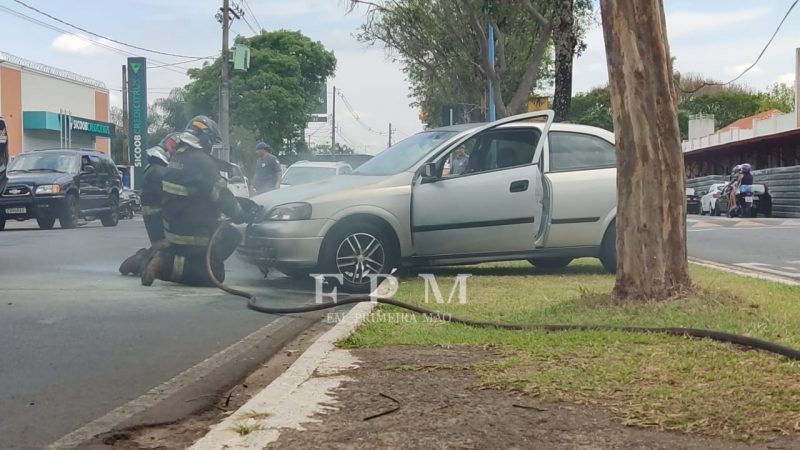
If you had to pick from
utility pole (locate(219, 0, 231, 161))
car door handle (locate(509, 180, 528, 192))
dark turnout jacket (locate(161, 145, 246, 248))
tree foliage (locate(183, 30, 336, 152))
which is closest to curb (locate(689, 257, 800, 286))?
car door handle (locate(509, 180, 528, 192))

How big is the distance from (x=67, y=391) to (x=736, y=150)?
145 ft

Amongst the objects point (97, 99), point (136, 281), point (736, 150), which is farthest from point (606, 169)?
point (97, 99)

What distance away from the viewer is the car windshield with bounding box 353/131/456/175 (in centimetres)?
928

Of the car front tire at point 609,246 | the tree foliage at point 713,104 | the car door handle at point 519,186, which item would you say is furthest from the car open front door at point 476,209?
the tree foliage at point 713,104

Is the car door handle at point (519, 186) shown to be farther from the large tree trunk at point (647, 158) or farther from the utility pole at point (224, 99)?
the utility pole at point (224, 99)

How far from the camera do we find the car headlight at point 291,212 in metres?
8.49

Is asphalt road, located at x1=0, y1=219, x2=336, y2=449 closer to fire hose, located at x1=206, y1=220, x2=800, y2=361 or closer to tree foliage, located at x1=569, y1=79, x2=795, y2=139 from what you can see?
fire hose, located at x1=206, y1=220, x2=800, y2=361

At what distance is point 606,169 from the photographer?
31.2ft

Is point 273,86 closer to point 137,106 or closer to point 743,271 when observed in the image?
point 137,106

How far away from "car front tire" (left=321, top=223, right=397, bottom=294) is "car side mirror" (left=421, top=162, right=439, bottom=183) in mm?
698

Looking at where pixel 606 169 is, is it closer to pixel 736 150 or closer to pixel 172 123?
pixel 736 150

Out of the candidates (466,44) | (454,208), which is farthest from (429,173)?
(466,44)

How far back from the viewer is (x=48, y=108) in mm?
49344

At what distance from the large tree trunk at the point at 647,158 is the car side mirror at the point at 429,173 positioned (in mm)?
2822
